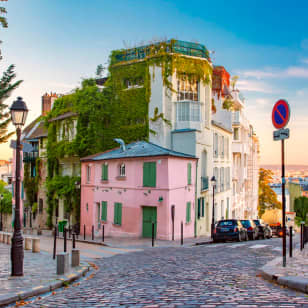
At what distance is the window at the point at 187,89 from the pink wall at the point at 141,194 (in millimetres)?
5514

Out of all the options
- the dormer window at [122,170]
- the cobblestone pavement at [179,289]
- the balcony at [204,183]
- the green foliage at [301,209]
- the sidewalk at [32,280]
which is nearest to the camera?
the cobblestone pavement at [179,289]

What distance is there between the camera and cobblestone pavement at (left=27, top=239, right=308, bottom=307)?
21.4 ft

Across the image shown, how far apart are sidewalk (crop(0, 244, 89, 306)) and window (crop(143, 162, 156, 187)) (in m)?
12.8

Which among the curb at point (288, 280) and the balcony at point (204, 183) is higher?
the balcony at point (204, 183)

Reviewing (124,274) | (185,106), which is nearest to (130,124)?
(185,106)

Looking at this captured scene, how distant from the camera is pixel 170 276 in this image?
9.21m

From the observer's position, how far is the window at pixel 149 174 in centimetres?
2505

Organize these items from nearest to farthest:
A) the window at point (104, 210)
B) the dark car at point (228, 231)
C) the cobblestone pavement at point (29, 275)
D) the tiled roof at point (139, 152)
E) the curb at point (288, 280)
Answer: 1. the curb at point (288, 280)
2. the cobblestone pavement at point (29, 275)
3. the dark car at point (228, 231)
4. the tiled roof at point (139, 152)
5. the window at point (104, 210)

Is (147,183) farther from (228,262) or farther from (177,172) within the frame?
(228,262)

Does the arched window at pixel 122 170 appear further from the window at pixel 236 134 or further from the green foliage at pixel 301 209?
the green foliage at pixel 301 209

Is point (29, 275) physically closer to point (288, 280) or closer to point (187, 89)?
point (288, 280)

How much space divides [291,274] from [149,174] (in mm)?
17350

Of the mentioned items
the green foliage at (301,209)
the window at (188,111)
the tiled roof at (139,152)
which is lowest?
the green foliage at (301,209)

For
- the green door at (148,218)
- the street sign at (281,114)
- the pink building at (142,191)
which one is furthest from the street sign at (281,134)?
the green door at (148,218)
